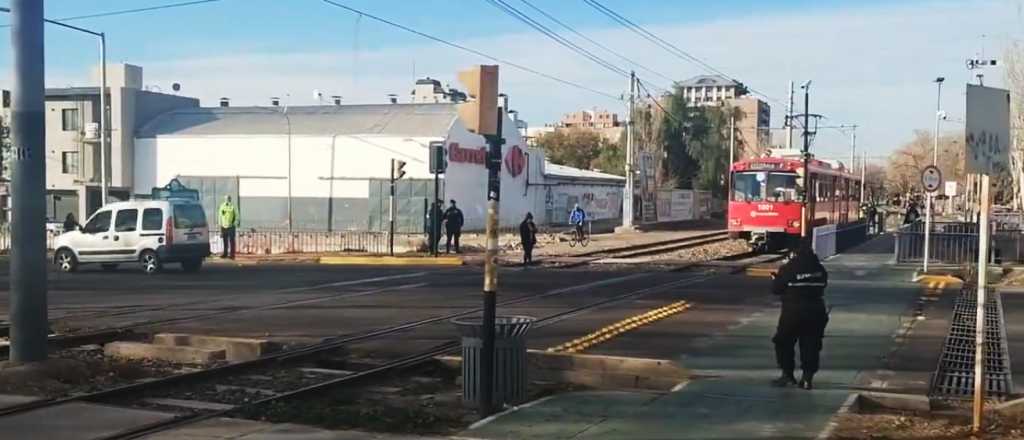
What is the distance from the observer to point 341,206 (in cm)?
5131

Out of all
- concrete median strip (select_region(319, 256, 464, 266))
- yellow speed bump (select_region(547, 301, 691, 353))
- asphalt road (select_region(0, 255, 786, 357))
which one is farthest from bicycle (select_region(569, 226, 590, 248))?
yellow speed bump (select_region(547, 301, 691, 353))

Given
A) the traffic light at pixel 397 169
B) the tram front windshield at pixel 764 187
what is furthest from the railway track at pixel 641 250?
the traffic light at pixel 397 169

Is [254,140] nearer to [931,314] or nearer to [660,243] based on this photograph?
[660,243]

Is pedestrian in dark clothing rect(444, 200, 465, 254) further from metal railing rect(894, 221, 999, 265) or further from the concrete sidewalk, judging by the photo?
the concrete sidewalk

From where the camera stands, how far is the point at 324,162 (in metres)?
52.0

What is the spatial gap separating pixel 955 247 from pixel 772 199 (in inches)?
349

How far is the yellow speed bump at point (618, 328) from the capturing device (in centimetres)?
1308

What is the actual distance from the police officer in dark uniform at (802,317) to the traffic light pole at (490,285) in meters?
2.88

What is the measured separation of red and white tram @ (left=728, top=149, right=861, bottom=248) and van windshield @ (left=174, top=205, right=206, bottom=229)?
19.2m

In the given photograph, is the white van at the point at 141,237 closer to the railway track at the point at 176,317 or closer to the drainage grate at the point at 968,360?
the railway track at the point at 176,317

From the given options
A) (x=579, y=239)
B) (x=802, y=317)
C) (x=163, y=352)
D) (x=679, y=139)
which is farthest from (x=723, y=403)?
(x=679, y=139)

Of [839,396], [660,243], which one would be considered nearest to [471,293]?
[839,396]

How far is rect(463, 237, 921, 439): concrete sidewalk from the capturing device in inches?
321

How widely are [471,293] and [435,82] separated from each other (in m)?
85.0
